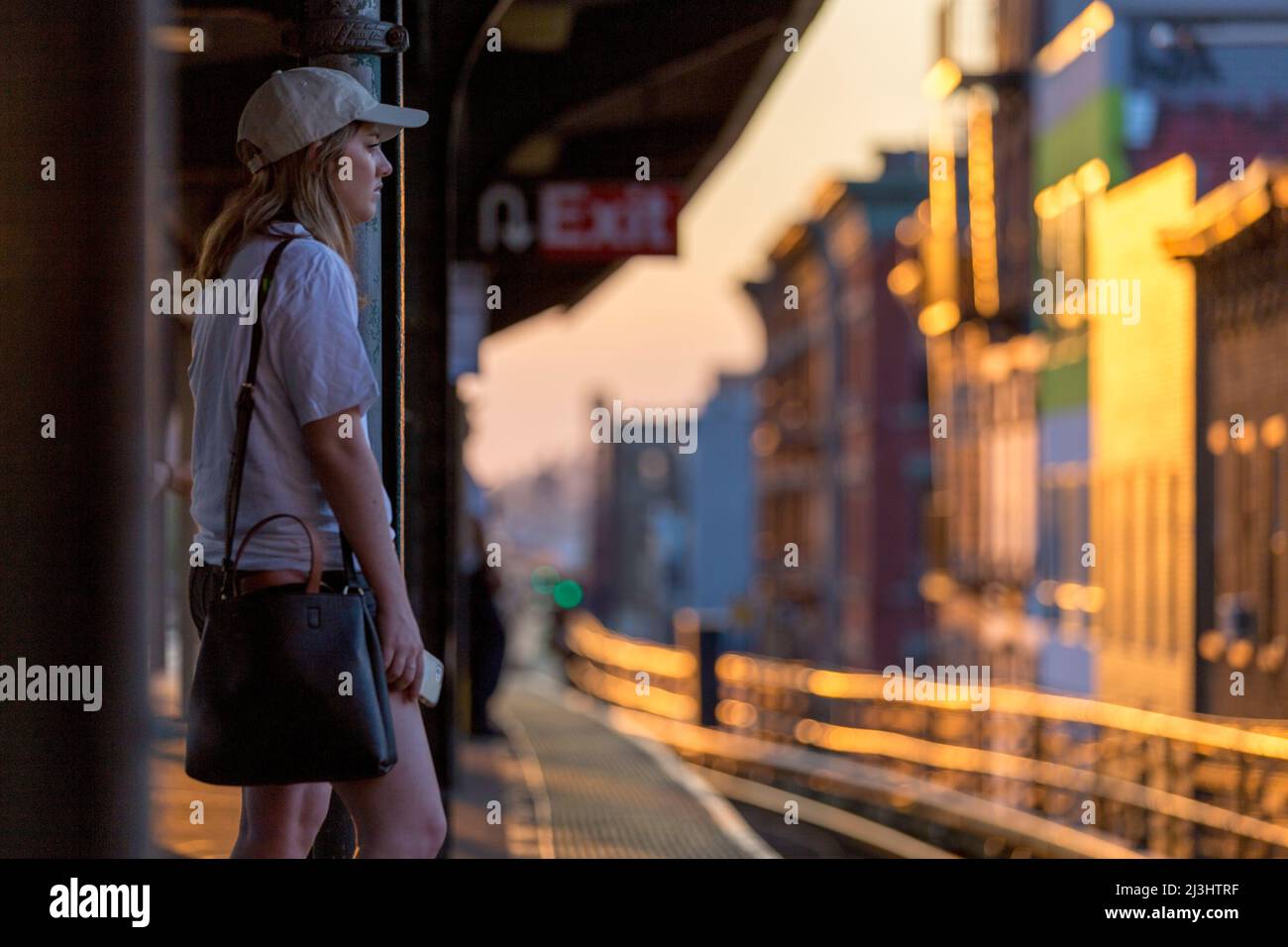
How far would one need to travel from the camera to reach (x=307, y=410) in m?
3.97

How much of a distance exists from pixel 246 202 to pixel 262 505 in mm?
563

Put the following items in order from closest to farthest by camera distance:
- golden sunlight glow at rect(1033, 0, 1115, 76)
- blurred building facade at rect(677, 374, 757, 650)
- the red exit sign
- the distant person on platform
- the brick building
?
the red exit sign
the distant person on platform
the brick building
golden sunlight glow at rect(1033, 0, 1115, 76)
blurred building facade at rect(677, 374, 757, 650)

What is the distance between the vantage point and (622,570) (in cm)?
10488

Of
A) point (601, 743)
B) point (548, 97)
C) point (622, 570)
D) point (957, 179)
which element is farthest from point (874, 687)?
point (622, 570)

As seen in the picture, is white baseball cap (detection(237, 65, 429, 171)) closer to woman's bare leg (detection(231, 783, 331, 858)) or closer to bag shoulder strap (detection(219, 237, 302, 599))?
bag shoulder strap (detection(219, 237, 302, 599))
